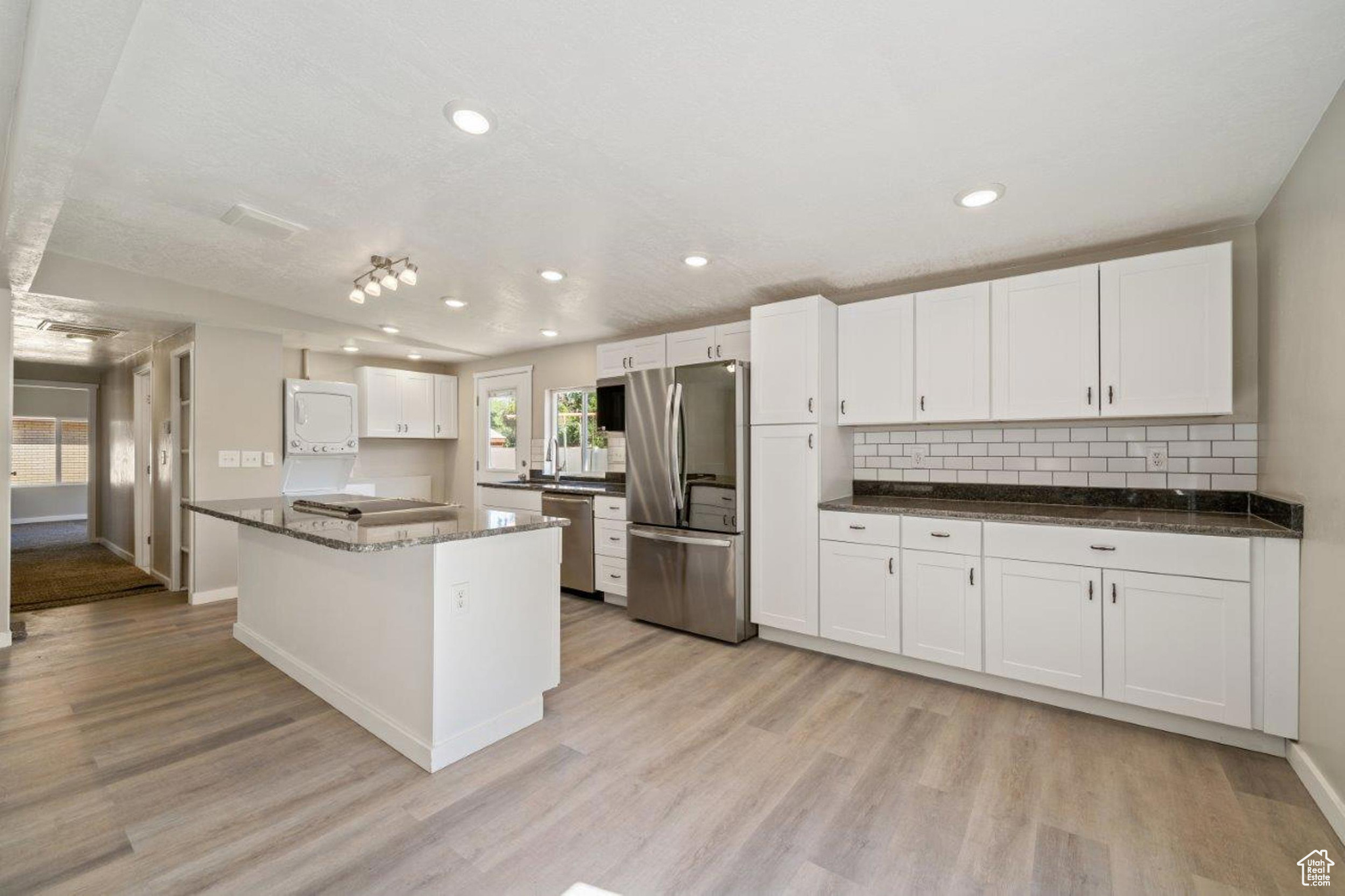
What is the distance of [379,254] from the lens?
3121 mm

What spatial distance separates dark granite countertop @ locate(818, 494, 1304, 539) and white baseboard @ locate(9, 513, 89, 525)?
11.3m

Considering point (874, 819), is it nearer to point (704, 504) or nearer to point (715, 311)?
point (704, 504)

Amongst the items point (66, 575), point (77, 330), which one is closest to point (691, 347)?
point (77, 330)

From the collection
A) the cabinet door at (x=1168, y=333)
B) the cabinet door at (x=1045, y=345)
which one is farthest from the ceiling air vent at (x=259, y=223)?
the cabinet door at (x=1168, y=333)

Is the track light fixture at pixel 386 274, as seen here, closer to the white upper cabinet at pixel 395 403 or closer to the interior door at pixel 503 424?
the interior door at pixel 503 424

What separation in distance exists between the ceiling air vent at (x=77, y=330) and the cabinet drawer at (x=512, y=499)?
3.09 metres

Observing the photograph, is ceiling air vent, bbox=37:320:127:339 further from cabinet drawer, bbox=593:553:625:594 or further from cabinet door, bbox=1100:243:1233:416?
cabinet door, bbox=1100:243:1233:416

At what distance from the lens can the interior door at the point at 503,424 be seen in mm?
5926

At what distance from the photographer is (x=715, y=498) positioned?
11.9 feet

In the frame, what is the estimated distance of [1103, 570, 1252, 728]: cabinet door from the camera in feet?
7.31

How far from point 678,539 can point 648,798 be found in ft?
6.24

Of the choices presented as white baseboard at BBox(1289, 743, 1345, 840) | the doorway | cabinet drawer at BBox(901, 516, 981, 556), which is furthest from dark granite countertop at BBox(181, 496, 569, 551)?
the doorway

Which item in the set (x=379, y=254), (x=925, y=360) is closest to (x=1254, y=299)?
(x=925, y=360)

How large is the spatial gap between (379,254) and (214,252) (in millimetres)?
951
